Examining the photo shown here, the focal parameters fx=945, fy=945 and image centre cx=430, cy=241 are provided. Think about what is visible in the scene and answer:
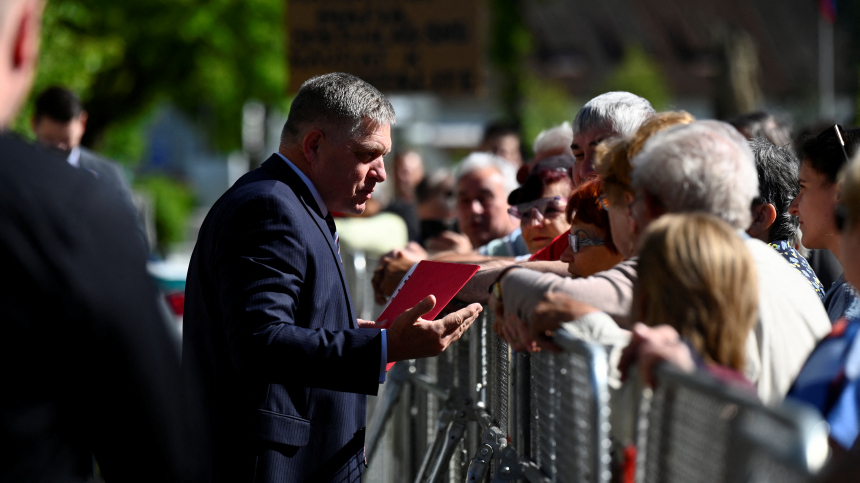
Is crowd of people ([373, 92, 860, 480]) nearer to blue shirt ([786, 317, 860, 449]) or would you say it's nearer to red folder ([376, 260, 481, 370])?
blue shirt ([786, 317, 860, 449])

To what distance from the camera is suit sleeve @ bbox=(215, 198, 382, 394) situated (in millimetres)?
2660

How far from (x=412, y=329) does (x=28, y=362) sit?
1.52 metres

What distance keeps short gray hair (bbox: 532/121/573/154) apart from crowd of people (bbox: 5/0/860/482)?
751mm

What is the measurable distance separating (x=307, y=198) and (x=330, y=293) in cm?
33

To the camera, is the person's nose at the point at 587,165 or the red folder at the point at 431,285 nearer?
the red folder at the point at 431,285

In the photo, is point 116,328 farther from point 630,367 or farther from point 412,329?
point 412,329

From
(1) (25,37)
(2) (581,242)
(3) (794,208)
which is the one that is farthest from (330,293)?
(3) (794,208)

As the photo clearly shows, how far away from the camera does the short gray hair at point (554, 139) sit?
4922 mm

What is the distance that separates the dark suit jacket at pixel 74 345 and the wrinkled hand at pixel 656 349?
2.92 feet

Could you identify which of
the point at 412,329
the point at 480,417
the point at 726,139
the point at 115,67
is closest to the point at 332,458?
the point at 412,329

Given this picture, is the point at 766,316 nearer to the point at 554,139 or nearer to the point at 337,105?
the point at 337,105

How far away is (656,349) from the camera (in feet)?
5.97

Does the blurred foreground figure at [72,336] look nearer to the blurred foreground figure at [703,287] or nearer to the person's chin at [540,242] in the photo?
the blurred foreground figure at [703,287]

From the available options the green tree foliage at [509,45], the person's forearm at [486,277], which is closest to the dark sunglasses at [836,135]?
the person's forearm at [486,277]
